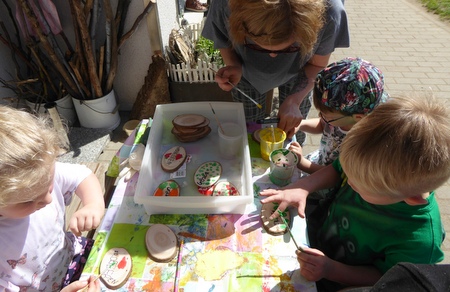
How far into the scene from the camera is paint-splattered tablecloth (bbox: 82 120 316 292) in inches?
41.4

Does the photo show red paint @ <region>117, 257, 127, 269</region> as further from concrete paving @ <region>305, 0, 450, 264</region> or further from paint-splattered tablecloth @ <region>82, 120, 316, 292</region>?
concrete paving @ <region>305, 0, 450, 264</region>

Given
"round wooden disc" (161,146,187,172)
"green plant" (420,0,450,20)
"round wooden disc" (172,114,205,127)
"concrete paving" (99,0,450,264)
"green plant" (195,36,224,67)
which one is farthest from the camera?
"green plant" (420,0,450,20)

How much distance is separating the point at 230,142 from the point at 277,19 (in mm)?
567

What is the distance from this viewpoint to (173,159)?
1.47m

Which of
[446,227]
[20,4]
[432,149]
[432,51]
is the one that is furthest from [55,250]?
[432,51]

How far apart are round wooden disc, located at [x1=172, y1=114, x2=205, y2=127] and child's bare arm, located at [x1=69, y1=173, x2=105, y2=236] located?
47 centimetres

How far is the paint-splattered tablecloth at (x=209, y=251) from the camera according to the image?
3.45 feet

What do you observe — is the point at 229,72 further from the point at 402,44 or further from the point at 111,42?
the point at 402,44

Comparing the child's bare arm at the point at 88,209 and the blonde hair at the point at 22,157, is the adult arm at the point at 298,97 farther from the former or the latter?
the blonde hair at the point at 22,157

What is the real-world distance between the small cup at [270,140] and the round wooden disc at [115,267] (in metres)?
0.74

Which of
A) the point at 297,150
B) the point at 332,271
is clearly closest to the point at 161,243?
the point at 332,271

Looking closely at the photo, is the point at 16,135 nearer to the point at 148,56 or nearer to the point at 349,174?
the point at 349,174

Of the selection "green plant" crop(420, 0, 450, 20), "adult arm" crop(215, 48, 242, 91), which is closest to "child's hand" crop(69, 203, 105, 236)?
"adult arm" crop(215, 48, 242, 91)

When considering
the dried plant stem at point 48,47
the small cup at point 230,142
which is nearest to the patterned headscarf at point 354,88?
the small cup at point 230,142
